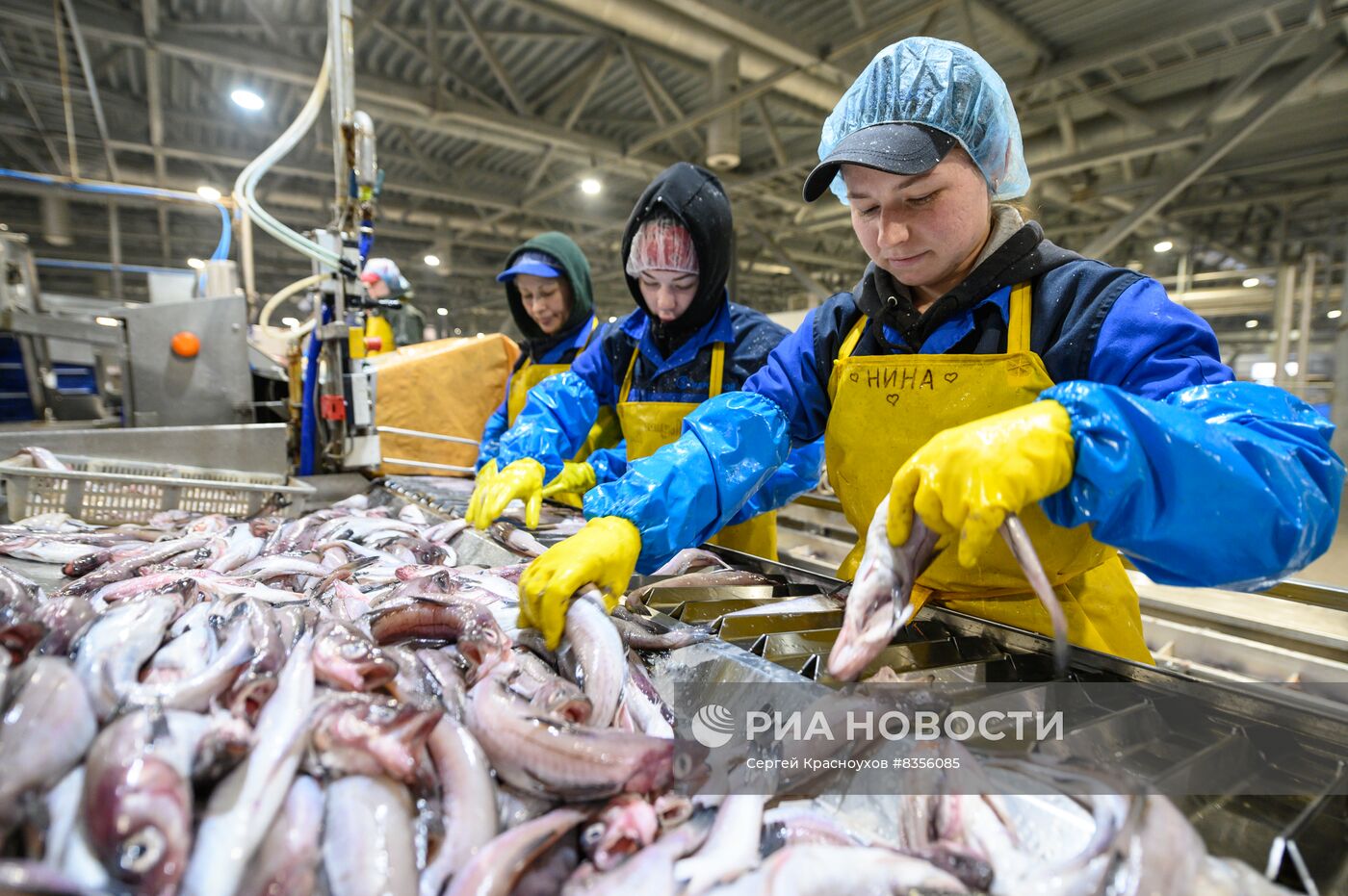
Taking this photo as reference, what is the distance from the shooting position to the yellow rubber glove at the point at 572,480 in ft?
9.31

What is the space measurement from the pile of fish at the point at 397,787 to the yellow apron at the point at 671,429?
4.83 ft

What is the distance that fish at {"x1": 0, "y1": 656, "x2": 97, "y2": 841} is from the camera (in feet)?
2.92

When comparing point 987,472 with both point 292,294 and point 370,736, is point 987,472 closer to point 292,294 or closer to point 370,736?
point 370,736

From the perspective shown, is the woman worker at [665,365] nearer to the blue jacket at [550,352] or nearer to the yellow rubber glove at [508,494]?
the yellow rubber glove at [508,494]

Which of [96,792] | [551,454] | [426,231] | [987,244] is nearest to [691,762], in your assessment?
[96,792]

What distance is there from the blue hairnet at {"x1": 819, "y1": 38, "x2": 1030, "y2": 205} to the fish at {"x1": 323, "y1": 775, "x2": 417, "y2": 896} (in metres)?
1.81

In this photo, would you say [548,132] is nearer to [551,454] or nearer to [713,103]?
[713,103]

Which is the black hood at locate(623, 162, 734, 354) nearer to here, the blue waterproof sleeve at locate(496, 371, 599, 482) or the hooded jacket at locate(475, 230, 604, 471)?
the blue waterproof sleeve at locate(496, 371, 599, 482)

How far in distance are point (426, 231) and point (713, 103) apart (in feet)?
25.2

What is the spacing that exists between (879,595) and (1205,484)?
0.58 m

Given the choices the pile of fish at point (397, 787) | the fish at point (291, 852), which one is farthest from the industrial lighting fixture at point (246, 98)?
the fish at point (291, 852)

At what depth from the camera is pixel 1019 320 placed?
1.55 metres

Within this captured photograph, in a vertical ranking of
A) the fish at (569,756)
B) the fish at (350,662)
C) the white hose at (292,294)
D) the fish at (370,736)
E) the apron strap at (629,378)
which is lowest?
the fish at (569,756)

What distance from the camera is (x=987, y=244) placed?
5.38 ft
